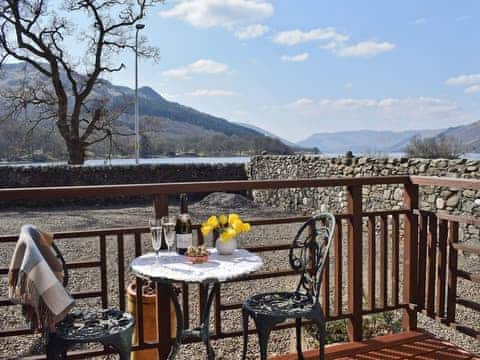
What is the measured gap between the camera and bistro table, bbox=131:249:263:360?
170cm

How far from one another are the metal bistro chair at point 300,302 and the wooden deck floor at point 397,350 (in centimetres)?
32

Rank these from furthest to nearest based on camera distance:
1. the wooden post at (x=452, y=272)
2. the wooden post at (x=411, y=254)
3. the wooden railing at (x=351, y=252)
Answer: the wooden post at (x=411, y=254)
the wooden post at (x=452, y=272)
the wooden railing at (x=351, y=252)

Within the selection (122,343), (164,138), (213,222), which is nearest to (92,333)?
(122,343)

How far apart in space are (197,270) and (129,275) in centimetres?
402

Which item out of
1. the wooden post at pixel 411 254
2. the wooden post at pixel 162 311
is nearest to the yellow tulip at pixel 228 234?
the wooden post at pixel 162 311

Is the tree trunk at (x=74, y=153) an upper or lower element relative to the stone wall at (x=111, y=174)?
upper

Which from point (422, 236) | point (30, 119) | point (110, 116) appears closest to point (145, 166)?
point (110, 116)

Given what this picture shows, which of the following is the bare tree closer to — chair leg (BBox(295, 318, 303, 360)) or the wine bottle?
the wine bottle

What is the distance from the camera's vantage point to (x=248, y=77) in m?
10.3

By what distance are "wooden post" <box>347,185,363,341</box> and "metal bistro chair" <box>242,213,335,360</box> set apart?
430 millimetres

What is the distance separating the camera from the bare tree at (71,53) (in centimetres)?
1531

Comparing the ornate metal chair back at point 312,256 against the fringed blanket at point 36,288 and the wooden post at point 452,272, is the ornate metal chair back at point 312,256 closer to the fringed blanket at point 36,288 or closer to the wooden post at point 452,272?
the wooden post at point 452,272

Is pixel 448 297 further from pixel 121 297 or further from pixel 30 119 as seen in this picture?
pixel 30 119

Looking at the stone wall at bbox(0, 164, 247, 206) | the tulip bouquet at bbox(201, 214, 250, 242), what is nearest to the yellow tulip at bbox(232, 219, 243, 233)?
the tulip bouquet at bbox(201, 214, 250, 242)
